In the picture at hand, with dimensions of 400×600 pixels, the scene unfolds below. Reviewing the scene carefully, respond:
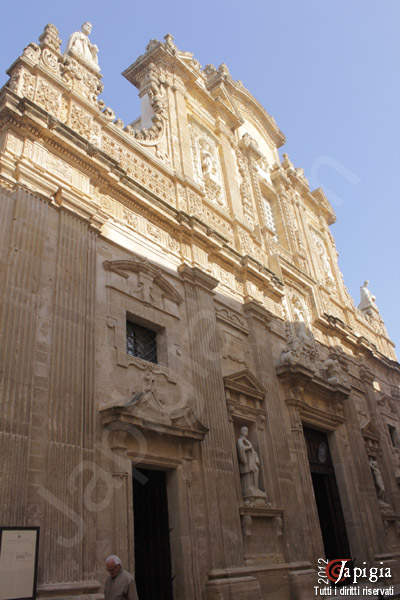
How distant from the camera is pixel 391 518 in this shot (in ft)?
54.8

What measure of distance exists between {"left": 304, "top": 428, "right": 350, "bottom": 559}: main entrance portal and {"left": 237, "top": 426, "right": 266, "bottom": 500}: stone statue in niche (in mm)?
3751

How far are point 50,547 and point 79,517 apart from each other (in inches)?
23.9

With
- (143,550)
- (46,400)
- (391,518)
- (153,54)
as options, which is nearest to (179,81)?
(153,54)

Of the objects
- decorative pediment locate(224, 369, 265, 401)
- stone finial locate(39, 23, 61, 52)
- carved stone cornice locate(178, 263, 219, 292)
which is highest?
stone finial locate(39, 23, 61, 52)

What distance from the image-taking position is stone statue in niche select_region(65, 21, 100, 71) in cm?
1205

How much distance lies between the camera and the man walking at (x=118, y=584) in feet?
18.7

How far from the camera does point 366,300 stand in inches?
1054

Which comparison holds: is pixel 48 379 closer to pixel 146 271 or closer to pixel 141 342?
pixel 141 342

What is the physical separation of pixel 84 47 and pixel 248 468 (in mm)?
10451

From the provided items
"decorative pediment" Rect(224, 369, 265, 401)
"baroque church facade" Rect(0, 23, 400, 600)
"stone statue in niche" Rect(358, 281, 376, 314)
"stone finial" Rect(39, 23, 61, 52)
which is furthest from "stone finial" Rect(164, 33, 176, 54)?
"stone statue in niche" Rect(358, 281, 376, 314)

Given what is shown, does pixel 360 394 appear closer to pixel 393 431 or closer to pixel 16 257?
pixel 393 431

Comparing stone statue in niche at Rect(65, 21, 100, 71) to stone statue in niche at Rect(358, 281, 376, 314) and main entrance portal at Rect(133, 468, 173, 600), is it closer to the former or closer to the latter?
main entrance portal at Rect(133, 468, 173, 600)

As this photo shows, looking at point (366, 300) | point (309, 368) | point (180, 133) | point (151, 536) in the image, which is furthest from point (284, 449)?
point (366, 300)

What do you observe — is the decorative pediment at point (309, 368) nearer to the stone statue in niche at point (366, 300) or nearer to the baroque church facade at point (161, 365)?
the baroque church facade at point (161, 365)
